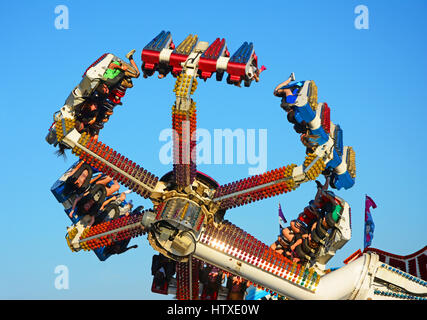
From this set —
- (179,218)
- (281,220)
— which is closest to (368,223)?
(281,220)

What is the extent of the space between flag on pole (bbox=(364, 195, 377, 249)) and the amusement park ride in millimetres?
2788

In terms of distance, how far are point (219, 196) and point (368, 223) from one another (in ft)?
31.7

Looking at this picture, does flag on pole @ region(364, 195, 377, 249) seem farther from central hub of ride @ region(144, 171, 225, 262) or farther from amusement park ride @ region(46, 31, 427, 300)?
central hub of ride @ region(144, 171, 225, 262)

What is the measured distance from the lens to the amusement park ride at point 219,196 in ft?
104

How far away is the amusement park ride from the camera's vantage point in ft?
104

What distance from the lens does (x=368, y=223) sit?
125 ft

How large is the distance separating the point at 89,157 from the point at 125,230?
3.80 metres

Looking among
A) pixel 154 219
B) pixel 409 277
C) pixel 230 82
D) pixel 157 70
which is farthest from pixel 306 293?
pixel 157 70

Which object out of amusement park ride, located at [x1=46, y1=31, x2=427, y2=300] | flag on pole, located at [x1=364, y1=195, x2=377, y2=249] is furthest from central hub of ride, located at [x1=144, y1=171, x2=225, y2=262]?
flag on pole, located at [x1=364, y1=195, x2=377, y2=249]

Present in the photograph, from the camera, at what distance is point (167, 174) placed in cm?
3381

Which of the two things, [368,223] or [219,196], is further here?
[368,223]

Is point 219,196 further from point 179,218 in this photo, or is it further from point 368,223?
point 368,223
